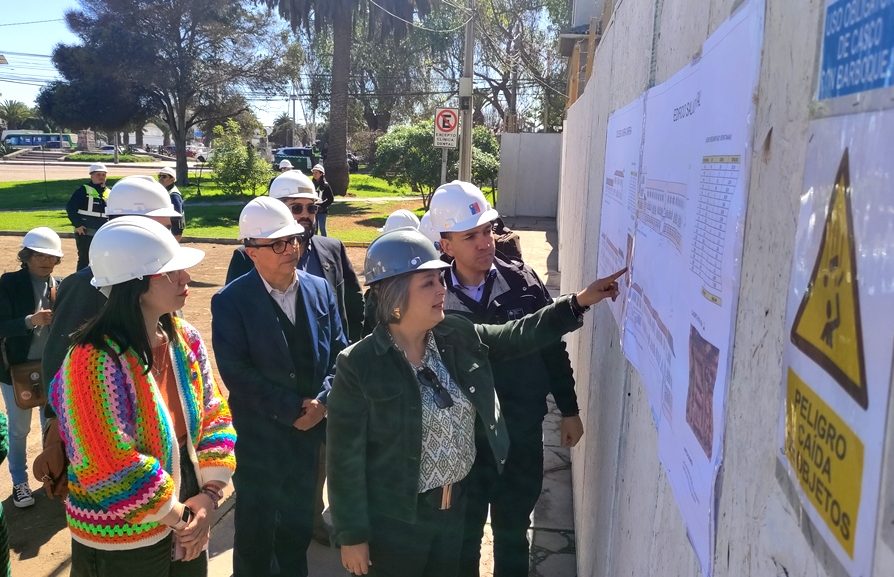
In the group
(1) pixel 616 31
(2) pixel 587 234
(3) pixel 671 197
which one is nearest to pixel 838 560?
(3) pixel 671 197

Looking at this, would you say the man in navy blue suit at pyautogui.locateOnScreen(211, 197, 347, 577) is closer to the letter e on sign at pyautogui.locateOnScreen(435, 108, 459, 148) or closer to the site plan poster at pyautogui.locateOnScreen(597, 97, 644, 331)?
the site plan poster at pyautogui.locateOnScreen(597, 97, 644, 331)

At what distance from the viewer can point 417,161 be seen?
22.6 m

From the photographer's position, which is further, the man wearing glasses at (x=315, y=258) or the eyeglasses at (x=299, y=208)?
the eyeglasses at (x=299, y=208)

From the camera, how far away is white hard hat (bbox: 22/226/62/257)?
14.0ft

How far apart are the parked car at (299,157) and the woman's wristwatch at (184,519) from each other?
1557 inches

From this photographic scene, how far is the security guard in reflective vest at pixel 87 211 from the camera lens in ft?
27.4

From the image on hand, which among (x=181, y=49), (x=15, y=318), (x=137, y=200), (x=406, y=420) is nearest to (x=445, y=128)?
(x=137, y=200)

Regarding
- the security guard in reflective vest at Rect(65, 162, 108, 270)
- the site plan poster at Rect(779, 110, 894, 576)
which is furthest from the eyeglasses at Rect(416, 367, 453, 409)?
the security guard in reflective vest at Rect(65, 162, 108, 270)

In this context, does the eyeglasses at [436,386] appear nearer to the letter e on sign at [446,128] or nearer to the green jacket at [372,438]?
the green jacket at [372,438]

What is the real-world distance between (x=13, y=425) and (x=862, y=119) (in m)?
4.85

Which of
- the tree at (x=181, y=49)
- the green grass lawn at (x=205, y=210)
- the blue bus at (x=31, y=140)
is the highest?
the tree at (x=181, y=49)

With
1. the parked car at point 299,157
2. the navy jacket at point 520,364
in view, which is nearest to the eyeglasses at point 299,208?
the navy jacket at point 520,364

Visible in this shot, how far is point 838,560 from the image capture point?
2.18 ft

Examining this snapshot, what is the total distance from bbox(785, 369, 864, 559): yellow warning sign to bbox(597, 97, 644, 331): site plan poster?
4.57ft
